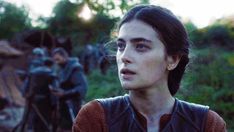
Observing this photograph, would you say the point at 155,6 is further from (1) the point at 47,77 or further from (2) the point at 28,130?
(2) the point at 28,130

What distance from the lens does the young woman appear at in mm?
2484

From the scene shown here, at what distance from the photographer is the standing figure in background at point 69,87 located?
9211 millimetres

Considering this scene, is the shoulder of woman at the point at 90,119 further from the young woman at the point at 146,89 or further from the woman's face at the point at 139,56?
the woman's face at the point at 139,56

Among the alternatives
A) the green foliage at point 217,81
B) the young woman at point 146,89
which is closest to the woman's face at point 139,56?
the young woman at point 146,89

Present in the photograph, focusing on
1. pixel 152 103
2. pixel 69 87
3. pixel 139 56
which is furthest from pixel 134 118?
pixel 69 87

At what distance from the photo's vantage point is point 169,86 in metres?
2.76

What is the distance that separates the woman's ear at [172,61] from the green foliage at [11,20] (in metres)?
43.7

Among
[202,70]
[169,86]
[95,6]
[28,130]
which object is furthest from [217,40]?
[169,86]

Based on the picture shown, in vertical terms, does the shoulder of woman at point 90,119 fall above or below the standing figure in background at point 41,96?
above

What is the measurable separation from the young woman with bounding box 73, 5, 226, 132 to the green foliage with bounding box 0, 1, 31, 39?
43743 millimetres

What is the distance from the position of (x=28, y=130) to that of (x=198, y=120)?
9553mm

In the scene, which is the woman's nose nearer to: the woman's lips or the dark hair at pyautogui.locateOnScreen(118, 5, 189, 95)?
the woman's lips

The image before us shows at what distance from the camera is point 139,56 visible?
8.15ft

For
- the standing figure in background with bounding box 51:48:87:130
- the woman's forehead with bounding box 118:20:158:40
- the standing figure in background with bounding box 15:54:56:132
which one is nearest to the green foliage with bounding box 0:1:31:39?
the standing figure in background with bounding box 15:54:56:132
